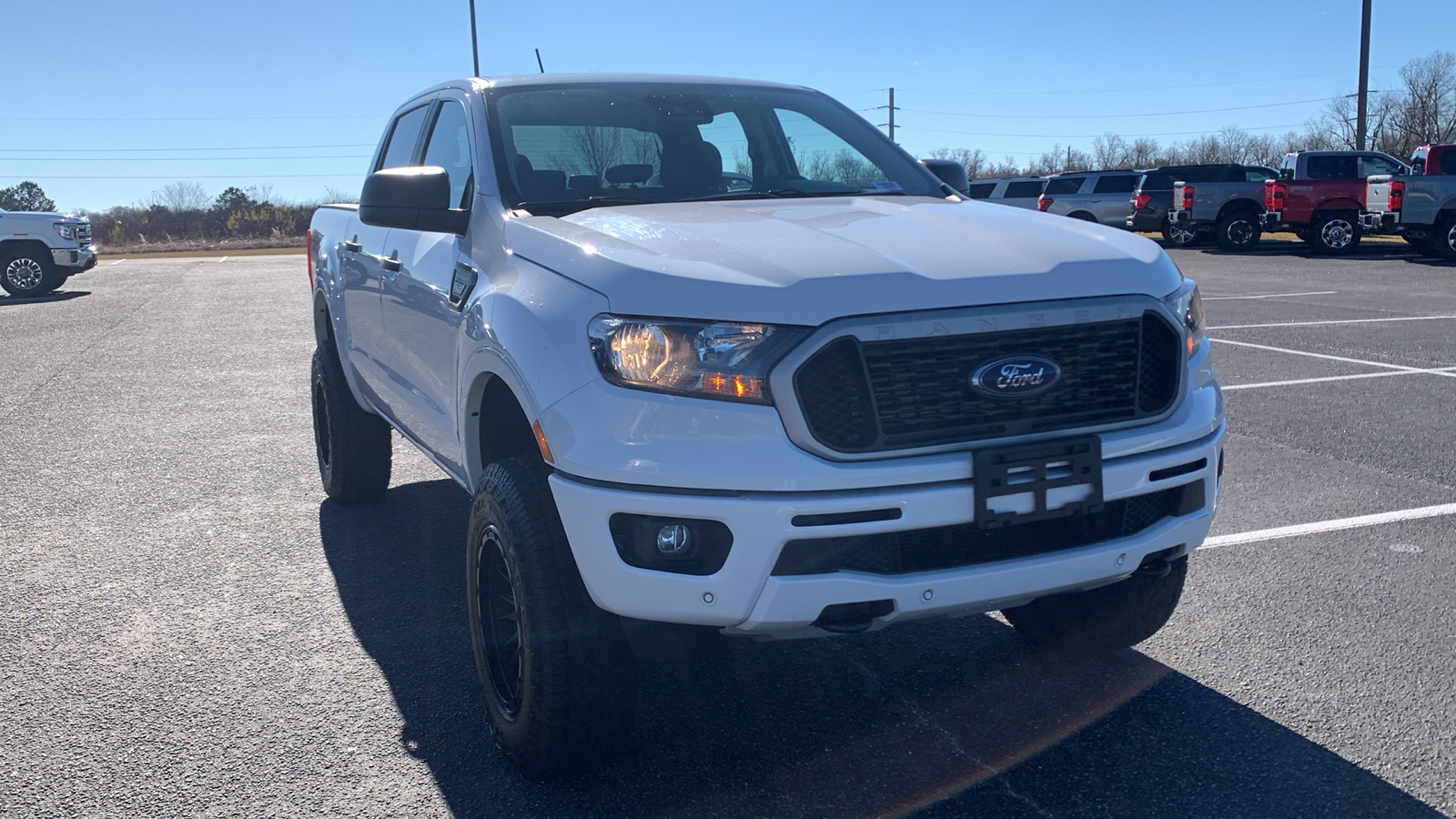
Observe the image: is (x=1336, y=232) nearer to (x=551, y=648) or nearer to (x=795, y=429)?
(x=795, y=429)

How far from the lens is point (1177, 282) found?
9.88 ft

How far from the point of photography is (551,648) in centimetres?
276

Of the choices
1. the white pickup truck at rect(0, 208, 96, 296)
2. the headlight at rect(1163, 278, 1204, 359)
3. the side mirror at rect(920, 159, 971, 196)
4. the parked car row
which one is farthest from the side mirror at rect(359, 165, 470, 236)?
the white pickup truck at rect(0, 208, 96, 296)

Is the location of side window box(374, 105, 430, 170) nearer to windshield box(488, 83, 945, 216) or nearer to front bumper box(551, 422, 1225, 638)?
windshield box(488, 83, 945, 216)

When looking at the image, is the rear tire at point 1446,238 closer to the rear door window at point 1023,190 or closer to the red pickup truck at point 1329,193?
the red pickup truck at point 1329,193

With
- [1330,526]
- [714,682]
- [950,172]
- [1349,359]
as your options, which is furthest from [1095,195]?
[714,682]

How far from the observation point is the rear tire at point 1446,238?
835 inches

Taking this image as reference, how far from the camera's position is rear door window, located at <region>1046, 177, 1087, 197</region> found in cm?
3027

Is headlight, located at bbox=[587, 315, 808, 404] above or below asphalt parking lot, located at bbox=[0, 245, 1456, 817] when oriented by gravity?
above

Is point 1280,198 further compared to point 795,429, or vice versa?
point 1280,198

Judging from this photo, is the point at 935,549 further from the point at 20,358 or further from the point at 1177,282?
the point at 20,358

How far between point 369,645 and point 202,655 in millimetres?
521

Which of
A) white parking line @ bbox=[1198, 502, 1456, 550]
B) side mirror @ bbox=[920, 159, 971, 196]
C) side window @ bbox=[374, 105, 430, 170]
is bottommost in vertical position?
white parking line @ bbox=[1198, 502, 1456, 550]

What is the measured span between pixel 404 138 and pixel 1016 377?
3.41m
